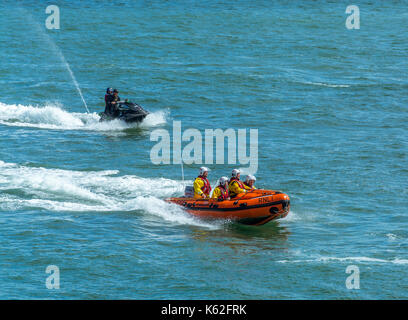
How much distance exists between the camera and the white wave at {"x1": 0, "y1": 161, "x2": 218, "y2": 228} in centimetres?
2896

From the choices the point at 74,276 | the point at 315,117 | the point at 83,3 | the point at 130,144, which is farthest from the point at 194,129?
the point at 83,3

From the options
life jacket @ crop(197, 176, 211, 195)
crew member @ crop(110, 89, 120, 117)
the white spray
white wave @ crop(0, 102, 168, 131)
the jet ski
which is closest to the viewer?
life jacket @ crop(197, 176, 211, 195)

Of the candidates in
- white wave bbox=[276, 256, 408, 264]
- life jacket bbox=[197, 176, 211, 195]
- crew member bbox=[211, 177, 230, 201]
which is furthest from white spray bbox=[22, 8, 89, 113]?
white wave bbox=[276, 256, 408, 264]

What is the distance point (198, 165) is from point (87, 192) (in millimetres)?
6951

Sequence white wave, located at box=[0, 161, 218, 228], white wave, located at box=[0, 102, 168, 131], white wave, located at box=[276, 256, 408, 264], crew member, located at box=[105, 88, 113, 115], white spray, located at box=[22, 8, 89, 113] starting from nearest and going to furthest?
white wave, located at box=[276, 256, 408, 264]
white wave, located at box=[0, 161, 218, 228]
crew member, located at box=[105, 88, 113, 115]
white wave, located at box=[0, 102, 168, 131]
white spray, located at box=[22, 8, 89, 113]

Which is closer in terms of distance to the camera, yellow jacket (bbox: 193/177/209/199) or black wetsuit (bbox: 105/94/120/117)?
yellow jacket (bbox: 193/177/209/199)

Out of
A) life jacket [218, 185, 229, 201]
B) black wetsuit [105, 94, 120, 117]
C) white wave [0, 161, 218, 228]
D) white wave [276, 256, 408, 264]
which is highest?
black wetsuit [105, 94, 120, 117]

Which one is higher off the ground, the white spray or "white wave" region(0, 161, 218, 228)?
the white spray

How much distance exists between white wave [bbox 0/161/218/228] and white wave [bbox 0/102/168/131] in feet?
28.6

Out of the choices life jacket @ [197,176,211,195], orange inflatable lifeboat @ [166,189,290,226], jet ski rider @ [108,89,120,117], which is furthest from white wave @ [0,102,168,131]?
orange inflatable lifeboat @ [166,189,290,226]

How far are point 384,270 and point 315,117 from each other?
22717 millimetres

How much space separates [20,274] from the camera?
896 inches

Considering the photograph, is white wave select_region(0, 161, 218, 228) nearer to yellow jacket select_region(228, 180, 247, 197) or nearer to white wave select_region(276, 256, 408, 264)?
yellow jacket select_region(228, 180, 247, 197)
